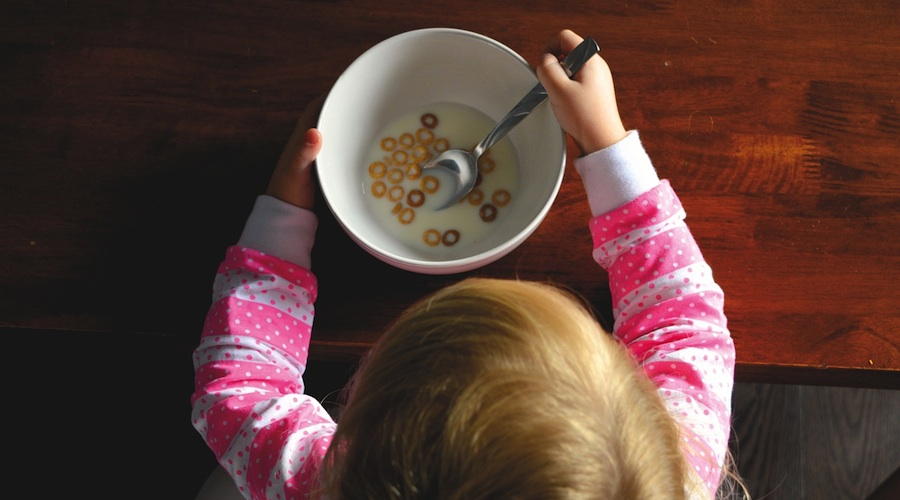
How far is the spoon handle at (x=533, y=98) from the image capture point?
0.64 meters

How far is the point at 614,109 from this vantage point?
0.69 meters

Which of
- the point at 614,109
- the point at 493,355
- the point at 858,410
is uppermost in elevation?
the point at 614,109

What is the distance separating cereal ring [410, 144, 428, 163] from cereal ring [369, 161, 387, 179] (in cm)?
3

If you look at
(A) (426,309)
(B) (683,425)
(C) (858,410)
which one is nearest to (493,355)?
(A) (426,309)

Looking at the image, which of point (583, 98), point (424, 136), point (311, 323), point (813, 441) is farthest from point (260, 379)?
point (813, 441)

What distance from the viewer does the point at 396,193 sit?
2.38 ft

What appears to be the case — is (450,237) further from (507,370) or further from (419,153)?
(507,370)

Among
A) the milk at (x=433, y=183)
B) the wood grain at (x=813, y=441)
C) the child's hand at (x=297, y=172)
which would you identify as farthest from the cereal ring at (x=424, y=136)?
the wood grain at (x=813, y=441)

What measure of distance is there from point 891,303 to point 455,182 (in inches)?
17.3

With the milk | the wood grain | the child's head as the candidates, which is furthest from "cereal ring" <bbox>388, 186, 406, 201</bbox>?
the wood grain

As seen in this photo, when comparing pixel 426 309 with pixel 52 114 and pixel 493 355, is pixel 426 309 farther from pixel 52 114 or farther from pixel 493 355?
pixel 52 114

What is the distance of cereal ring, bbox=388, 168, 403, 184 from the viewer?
0.73 metres

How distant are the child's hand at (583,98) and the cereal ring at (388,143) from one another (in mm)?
166

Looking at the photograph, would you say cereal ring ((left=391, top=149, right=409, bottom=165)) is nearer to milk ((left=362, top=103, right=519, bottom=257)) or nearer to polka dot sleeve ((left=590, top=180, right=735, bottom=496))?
milk ((left=362, top=103, right=519, bottom=257))
